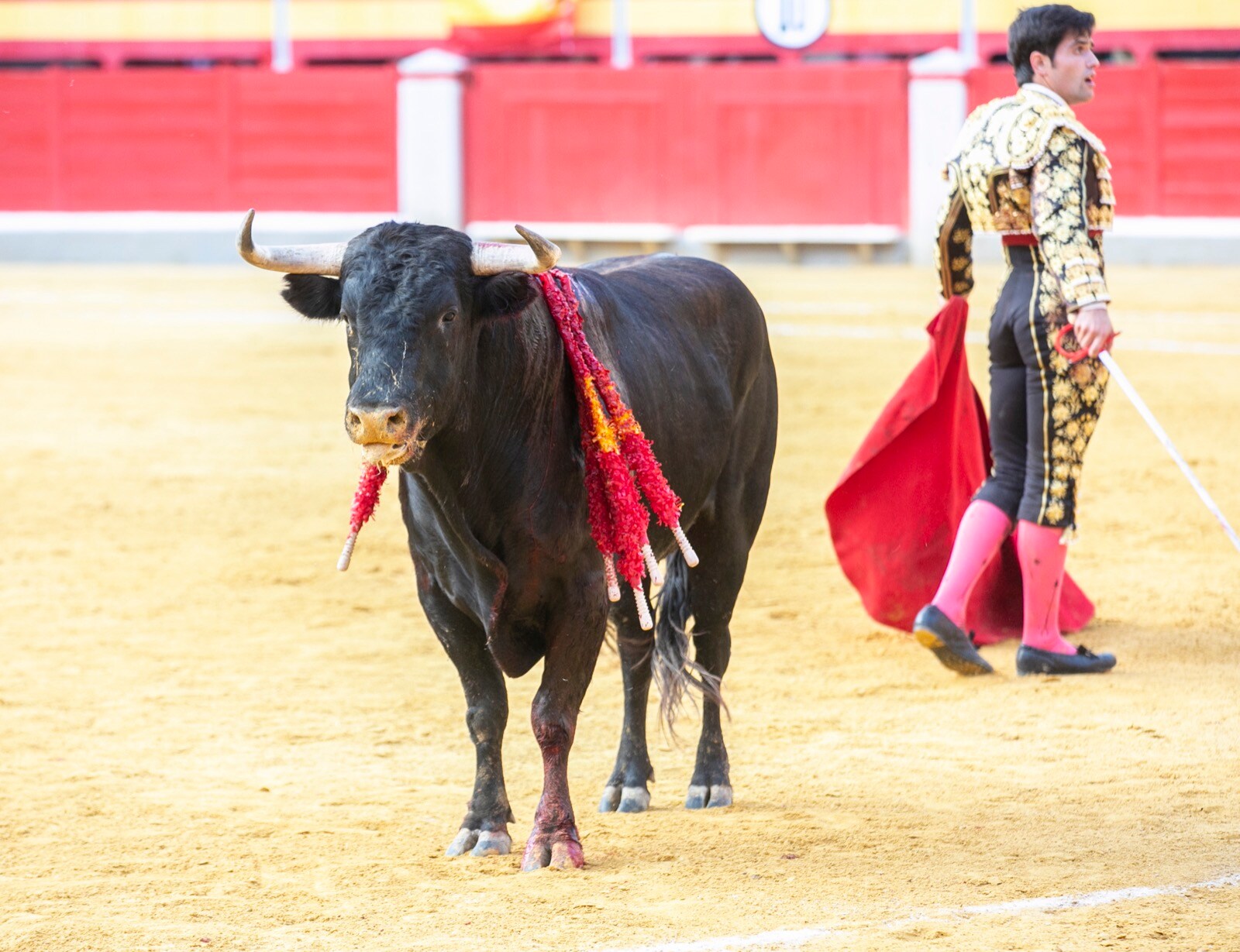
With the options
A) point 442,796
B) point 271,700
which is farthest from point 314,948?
point 271,700

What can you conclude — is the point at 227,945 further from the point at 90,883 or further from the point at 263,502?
the point at 263,502

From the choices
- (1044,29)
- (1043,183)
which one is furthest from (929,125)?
(1043,183)

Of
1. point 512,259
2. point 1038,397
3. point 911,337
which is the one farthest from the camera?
point 911,337

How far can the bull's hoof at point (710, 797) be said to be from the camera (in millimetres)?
3262

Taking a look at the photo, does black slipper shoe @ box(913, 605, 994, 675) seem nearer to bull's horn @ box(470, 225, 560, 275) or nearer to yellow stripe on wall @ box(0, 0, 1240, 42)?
bull's horn @ box(470, 225, 560, 275)

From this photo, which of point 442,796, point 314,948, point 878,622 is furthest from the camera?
point 878,622

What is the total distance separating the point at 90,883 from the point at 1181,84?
1288 cm

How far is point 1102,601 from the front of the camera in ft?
15.9

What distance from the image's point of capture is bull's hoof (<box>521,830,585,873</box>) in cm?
282

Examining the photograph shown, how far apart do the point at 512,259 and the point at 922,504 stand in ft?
6.71

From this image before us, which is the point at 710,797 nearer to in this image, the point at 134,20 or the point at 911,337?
the point at 911,337

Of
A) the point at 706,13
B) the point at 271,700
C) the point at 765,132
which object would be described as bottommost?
the point at 271,700

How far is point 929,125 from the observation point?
47.6 feet

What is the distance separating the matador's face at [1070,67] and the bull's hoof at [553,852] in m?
1.95
